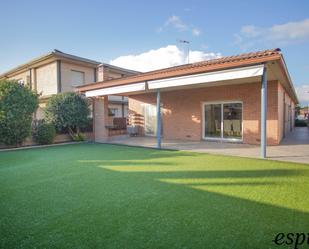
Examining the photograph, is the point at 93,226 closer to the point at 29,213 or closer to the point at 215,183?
the point at 29,213

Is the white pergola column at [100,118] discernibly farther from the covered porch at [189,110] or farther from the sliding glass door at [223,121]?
the sliding glass door at [223,121]

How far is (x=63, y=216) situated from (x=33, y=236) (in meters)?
0.59

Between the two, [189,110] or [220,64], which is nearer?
[220,64]

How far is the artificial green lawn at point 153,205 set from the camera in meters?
2.75

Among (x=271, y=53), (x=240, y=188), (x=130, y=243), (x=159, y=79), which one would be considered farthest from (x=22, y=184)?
(x=271, y=53)

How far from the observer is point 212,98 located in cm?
1227

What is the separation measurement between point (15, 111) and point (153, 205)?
9877mm

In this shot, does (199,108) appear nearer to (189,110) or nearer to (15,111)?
(189,110)

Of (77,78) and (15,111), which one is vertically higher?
(77,78)

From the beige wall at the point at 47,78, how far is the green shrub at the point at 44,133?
652cm

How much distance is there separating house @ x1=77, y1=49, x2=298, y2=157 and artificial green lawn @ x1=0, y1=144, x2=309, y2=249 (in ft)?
10.9

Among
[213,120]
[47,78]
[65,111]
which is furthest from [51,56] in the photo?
[213,120]

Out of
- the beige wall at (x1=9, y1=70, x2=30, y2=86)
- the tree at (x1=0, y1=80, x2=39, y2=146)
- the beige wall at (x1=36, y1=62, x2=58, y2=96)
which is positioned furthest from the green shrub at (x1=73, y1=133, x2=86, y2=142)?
the beige wall at (x1=9, y1=70, x2=30, y2=86)

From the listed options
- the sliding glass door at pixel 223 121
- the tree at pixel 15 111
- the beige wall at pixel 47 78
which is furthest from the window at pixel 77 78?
the sliding glass door at pixel 223 121
